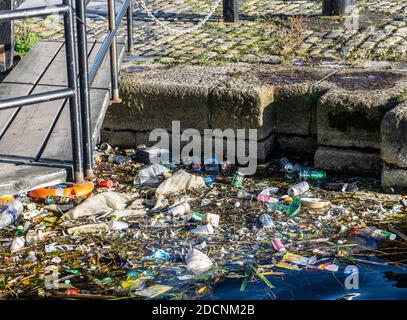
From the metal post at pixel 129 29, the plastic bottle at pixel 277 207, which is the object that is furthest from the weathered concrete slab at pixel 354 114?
the metal post at pixel 129 29

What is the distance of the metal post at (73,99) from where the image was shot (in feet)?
15.8

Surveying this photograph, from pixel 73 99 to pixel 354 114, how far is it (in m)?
1.75

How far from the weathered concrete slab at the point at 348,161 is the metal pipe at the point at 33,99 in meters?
1.69

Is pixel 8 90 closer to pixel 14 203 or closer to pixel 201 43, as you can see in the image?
pixel 14 203

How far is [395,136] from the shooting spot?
5.12m

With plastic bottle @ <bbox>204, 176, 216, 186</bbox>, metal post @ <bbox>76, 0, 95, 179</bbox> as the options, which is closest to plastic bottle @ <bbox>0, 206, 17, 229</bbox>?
metal post @ <bbox>76, 0, 95, 179</bbox>

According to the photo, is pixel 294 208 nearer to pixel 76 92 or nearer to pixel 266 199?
pixel 266 199

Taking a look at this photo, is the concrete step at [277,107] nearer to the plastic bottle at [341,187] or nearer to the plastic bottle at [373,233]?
the plastic bottle at [341,187]

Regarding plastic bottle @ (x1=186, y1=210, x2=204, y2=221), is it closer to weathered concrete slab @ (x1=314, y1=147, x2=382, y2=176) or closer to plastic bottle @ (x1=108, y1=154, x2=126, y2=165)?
weathered concrete slab @ (x1=314, y1=147, x2=382, y2=176)

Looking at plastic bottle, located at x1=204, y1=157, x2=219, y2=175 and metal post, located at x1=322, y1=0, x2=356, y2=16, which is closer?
plastic bottle, located at x1=204, y1=157, x2=219, y2=175

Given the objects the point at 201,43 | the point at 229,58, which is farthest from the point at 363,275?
the point at 201,43

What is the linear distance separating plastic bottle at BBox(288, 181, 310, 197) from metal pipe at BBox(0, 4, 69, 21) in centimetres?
170

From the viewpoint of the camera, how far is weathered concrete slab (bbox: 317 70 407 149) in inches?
213

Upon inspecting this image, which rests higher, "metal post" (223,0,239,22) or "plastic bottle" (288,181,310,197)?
"metal post" (223,0,239,22)
